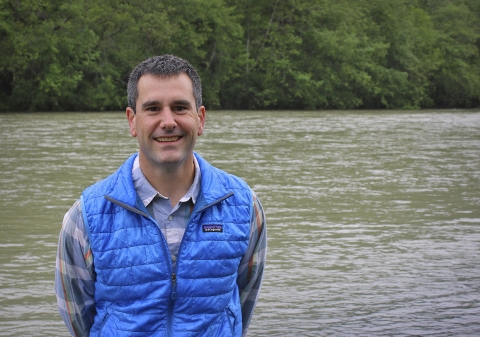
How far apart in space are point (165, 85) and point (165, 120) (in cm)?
11

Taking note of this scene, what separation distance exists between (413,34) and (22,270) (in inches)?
2220

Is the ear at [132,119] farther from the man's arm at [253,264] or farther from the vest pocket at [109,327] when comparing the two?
the vest pocket at [109,327]

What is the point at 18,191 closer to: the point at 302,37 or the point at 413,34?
the point at 302,37

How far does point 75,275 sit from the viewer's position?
8.27ft

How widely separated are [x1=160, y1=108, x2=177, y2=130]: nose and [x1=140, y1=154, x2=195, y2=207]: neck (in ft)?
0.41

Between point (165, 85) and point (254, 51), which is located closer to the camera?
point (165, 85)

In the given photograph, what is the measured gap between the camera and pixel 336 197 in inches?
427

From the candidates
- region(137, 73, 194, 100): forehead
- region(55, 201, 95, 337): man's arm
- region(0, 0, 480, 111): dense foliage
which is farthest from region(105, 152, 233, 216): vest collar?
region(0, 0, 480, 111): dense foliage

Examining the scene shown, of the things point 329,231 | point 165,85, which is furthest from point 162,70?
point 329,231

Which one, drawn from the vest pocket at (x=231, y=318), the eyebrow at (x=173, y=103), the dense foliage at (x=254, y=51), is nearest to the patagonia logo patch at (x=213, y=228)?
the vest pocket at (x=231, y=318)

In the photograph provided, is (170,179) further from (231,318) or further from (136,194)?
(231,318)

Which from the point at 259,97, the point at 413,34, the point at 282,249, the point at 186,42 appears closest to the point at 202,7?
the point at 186,42

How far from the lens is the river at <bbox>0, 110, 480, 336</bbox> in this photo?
5570 mm

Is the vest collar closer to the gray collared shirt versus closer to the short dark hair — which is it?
the gray collared shirt
